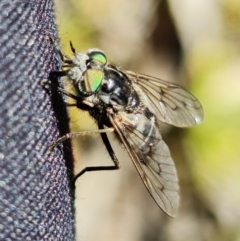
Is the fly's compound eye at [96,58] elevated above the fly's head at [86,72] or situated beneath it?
elevated above

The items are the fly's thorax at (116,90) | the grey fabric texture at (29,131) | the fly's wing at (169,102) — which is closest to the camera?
the grey fabric texture at (29,131)

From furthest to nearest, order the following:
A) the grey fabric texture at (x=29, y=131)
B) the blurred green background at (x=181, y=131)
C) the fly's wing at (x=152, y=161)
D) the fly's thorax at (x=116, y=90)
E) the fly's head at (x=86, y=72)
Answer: the blurred green background at (x=181, y=131), the fly's wing at (x=152, y=161), the fly's thorax at (x=116, y=90), the fly's head at (x=86, y=72), the grey fabric texture at (x=29, y=131)

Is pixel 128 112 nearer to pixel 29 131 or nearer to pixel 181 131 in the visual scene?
pixel 29 131

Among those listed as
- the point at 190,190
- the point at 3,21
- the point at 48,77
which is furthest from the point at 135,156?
the point at 190,190

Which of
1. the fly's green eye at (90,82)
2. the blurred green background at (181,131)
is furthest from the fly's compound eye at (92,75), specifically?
the blurred green background at (181,131)

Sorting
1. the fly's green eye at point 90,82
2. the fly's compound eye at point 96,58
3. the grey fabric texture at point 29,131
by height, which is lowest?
the grey fabric texture at point 29,131

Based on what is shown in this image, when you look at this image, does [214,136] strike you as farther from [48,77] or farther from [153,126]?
[48,77]

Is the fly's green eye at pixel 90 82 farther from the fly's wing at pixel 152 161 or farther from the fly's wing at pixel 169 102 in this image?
the fly's wing at pixel 169 102
